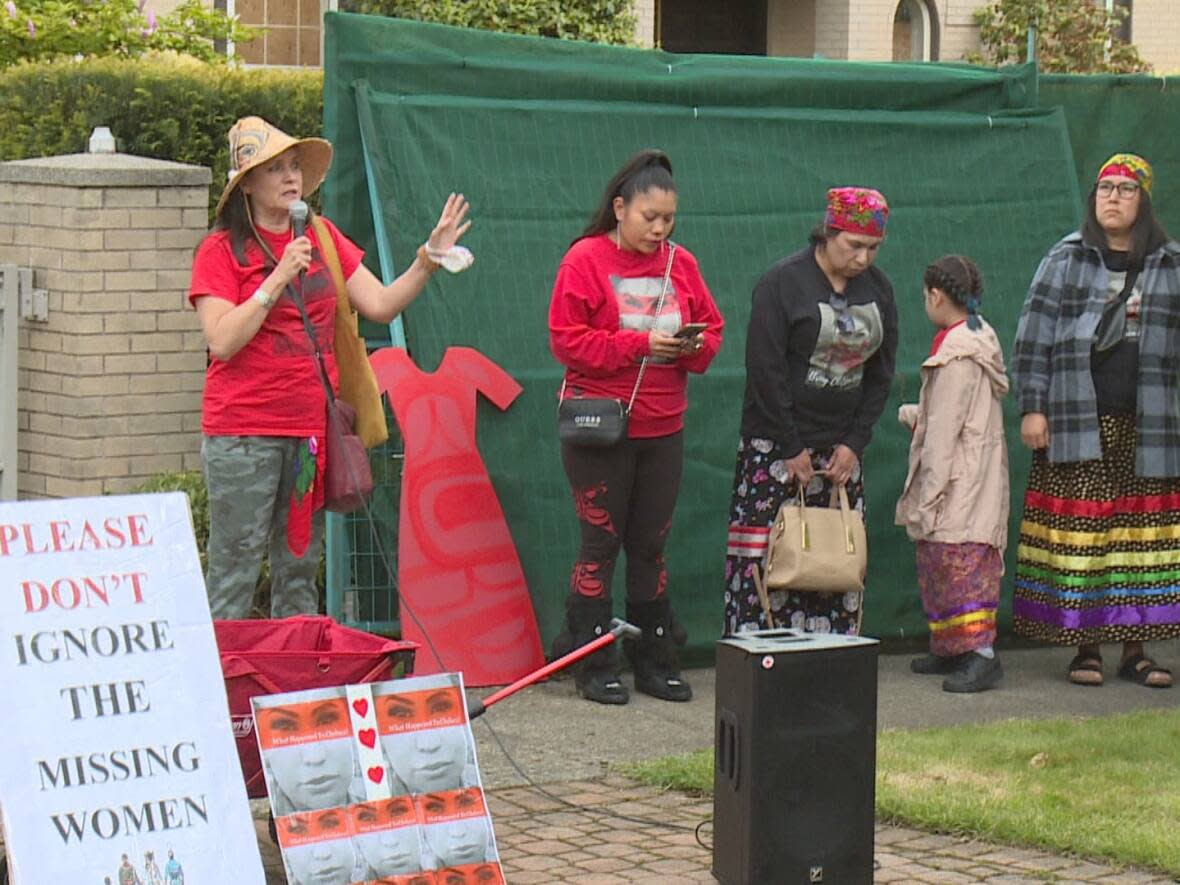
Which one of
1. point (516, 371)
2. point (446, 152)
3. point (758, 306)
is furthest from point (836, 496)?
point (446, 152)

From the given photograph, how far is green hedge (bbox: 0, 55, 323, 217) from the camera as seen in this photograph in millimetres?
9281

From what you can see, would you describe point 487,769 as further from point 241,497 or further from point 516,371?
point 516,371

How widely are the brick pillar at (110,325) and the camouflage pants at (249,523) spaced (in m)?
2.09

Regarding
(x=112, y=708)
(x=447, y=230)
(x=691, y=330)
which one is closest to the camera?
(x=112, y=708)

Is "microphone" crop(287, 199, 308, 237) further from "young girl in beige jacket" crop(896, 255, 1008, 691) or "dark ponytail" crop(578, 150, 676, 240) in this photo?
"young girl in beige jacket" crop(896, 255, 1008, 691)

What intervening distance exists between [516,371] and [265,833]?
266cm

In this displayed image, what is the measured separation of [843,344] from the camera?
7633 mm

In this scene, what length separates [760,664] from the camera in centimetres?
529

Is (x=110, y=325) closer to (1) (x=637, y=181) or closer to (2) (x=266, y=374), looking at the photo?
(2) (x=266, y=374)

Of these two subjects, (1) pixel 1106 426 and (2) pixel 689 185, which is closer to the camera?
(1) pixel 1106 426

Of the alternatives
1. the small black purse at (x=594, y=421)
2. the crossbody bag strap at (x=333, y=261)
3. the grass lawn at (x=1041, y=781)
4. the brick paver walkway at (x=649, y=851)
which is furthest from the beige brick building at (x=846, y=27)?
the brick paver walkway at (x=649, y=851)

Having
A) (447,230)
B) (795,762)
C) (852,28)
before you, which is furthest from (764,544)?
(852,28)

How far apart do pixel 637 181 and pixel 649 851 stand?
8.16 ft

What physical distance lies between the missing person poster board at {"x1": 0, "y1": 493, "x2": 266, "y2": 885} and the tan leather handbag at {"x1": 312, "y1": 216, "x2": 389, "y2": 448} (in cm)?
157
